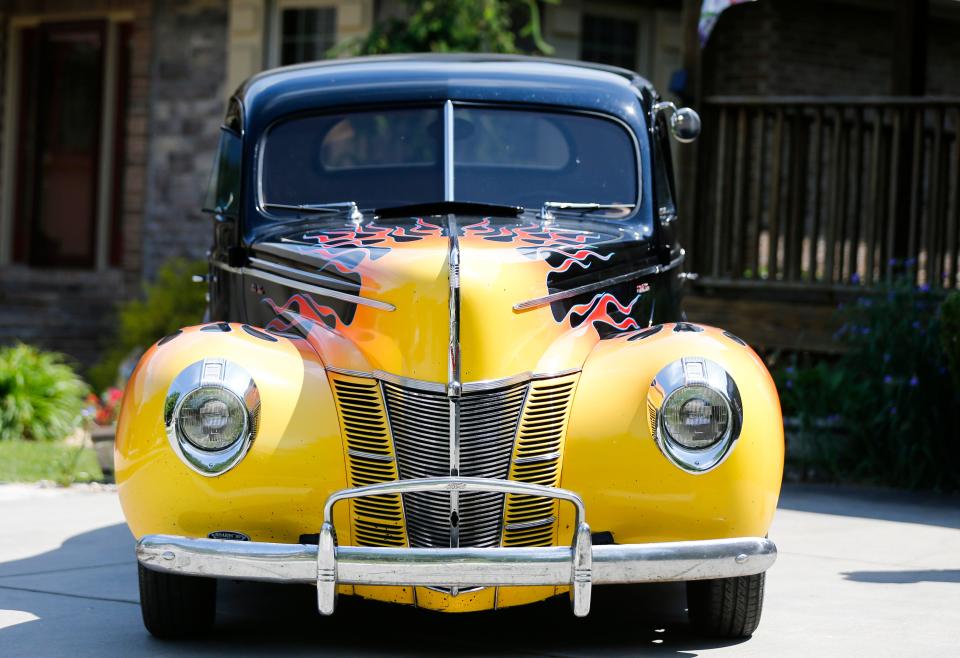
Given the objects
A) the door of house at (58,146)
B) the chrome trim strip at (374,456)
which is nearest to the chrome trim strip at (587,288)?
the chrome trim strip at (374,456)

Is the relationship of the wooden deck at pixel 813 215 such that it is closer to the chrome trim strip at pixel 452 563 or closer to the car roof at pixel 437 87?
the car roof at pixel 437 87

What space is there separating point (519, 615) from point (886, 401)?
3.91 metres

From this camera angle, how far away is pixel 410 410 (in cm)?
425

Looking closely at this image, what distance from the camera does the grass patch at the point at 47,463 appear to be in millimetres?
8117

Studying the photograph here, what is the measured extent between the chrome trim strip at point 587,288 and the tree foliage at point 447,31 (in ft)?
19.2

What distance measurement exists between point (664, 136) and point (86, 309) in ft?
28.2

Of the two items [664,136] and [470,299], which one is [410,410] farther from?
[664,136]

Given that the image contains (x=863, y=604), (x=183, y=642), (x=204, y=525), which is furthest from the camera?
(x=863, y=604)

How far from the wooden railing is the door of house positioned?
6623mm

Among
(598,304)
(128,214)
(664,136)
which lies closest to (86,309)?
(128,214)

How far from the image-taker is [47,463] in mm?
8523

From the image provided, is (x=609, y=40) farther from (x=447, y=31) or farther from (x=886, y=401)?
(x=886, y=401)

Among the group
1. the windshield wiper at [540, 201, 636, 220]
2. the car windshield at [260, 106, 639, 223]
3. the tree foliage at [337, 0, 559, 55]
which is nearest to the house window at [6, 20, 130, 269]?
the tree foliage at [337, 0, 559, 55]

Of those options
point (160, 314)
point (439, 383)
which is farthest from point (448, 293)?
point (160, 314)
